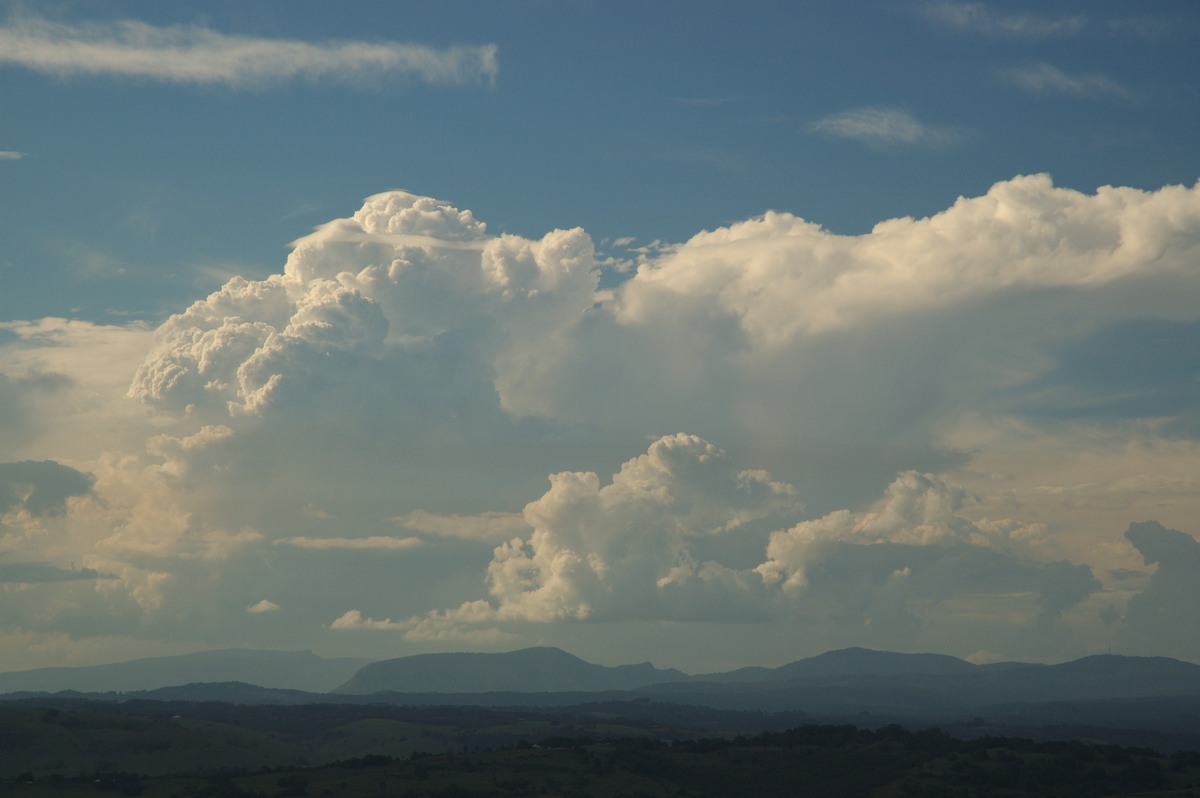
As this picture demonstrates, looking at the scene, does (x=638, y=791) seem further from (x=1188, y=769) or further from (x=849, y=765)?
(x=1188, y=769)

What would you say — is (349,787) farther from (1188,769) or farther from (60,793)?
(1188,769)

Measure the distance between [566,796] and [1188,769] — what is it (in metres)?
99.2

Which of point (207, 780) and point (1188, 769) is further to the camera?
point (207, 780)

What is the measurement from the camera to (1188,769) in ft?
576

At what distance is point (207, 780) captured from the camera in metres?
187

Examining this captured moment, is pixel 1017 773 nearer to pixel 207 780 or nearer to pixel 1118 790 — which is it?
pixel 1118 790

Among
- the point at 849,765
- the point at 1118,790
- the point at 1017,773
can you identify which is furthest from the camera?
the point at 849,765

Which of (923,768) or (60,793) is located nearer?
(60,793)

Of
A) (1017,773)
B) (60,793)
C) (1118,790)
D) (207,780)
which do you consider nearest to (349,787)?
(207,780)

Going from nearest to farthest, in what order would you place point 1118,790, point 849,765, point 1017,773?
point 1118,790, point 1017,773, point 849,765

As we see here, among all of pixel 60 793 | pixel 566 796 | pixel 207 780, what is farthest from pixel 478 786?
pixel 60 793

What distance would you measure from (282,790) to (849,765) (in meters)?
96.8

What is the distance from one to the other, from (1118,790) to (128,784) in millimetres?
153430

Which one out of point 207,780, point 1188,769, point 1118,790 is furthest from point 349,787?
point 1188,769
